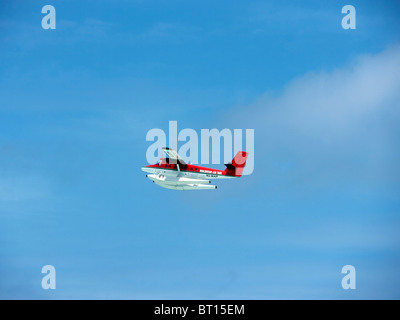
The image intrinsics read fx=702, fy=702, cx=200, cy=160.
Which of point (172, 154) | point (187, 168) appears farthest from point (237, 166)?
point (172, 154)

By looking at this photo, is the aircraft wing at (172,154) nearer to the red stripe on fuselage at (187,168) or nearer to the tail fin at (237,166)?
the red stripe on fuselage at (187,168)

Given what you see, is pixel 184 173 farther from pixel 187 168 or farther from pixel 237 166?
pixel 237 166

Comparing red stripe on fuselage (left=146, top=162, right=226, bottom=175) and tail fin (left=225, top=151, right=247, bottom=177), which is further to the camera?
tail fin (left=225, top=151, right=247, bottom=177)

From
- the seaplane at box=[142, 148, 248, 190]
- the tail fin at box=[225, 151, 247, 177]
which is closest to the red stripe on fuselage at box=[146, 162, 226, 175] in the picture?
the seaplane at box=[142, 148, 248, 190]

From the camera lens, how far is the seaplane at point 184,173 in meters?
160

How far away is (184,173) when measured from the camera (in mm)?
161875

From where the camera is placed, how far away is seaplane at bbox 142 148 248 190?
523 ft

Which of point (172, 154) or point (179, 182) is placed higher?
point (172, 154)

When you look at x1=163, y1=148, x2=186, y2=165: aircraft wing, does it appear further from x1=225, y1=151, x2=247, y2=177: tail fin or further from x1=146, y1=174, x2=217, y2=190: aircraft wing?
x1=225, y1=151, x2=247, y2=177: tail fin

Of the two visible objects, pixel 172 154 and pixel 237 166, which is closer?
pixel 172 154
